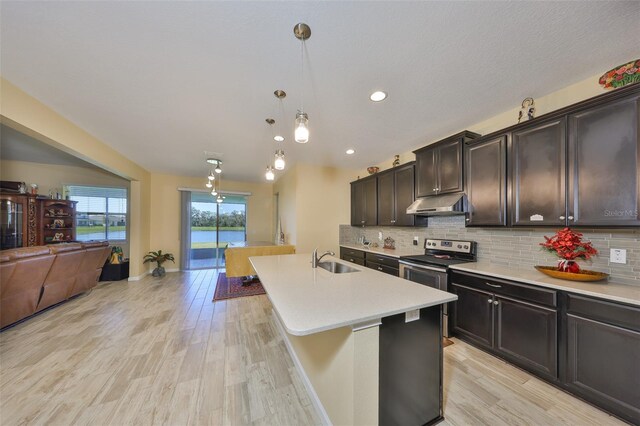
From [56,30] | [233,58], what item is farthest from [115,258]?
[233,58]

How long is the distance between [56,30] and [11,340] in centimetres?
326

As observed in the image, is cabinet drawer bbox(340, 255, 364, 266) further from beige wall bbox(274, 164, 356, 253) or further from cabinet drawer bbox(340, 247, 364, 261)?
beige wall bbox(274, 164, 356, 253)

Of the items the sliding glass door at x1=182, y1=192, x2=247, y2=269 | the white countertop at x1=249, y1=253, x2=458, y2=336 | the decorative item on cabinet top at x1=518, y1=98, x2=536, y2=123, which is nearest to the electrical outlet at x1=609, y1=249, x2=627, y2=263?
the decorative item on cabinet top at x1=518, y1=98, x2=536, y2=123

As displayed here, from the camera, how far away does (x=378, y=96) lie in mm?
2084

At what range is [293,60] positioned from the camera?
1.63m

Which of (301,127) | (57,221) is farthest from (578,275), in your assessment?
(57,221)

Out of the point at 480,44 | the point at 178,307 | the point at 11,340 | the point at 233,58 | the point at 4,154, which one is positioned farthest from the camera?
the point at 4,154

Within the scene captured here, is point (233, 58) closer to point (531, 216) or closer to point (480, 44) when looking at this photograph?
point (480, 44)

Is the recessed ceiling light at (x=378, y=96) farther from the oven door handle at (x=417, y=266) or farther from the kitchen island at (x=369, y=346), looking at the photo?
the oven door handle at (x=417, y=266)

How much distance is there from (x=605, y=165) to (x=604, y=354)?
4.48ft

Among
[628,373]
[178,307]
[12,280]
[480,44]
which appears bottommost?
[178,307]

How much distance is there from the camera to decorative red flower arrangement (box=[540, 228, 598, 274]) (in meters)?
1.75

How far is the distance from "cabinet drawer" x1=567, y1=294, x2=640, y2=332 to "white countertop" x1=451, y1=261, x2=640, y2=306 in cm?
5

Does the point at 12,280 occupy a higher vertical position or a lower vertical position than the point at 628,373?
higher
